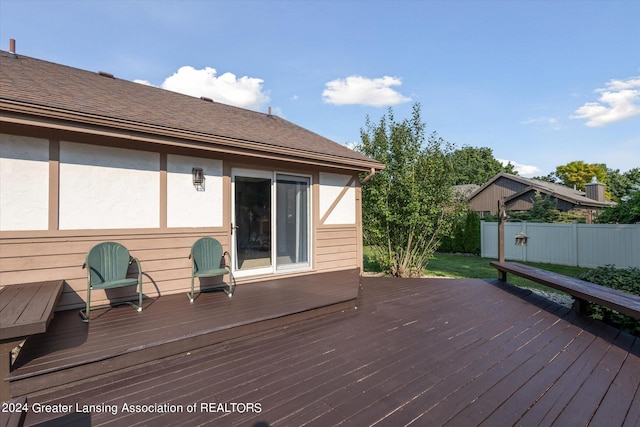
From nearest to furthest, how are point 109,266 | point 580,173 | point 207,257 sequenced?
point 109,266 → point 207,257 → point 580,173

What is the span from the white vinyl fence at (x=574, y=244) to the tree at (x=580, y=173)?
42.9 m

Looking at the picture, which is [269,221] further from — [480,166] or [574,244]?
[480,166]

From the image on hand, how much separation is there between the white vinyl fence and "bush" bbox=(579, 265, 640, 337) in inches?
196

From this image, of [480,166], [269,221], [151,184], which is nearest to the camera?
[151,184]

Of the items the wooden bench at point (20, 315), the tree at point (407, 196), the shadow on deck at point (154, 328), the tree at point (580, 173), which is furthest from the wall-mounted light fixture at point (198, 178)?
the tree at point (580, 173)

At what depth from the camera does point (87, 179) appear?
11.8ft

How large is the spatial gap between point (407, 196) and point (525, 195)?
16.1 metres

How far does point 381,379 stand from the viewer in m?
2.29

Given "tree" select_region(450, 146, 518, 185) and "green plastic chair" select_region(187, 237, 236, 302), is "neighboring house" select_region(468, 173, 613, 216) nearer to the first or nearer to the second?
"green plastic chair" select_region(187, 237, 236, 302)

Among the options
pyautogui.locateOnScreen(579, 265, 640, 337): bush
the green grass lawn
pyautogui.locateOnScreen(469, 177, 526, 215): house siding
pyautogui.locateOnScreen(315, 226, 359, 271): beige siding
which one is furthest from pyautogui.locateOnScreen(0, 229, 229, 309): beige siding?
pyautogui.locateOnScreen(469, 177, 526, 215): house siding

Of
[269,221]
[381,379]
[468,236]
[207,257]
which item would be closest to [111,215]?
[207,257]

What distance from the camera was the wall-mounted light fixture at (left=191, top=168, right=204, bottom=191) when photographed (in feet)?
14.3

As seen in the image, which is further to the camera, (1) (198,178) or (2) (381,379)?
(1) (198,178)

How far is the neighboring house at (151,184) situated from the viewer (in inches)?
127
